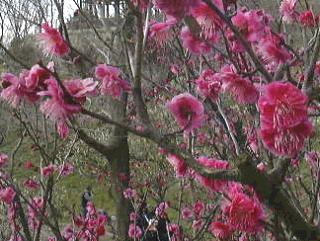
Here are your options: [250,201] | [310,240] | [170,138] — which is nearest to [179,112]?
[170,138]

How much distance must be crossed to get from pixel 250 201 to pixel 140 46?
59 cm

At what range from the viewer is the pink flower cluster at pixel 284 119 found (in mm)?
1483

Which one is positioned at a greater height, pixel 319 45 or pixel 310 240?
pixel 319 45

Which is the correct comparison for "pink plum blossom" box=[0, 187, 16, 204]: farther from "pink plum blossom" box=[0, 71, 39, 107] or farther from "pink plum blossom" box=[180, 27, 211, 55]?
"pink plum blossom" box=[0, 71, 39, 107]

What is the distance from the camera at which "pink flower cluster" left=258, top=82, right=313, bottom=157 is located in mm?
1483

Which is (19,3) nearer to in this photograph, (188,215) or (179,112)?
(188,215)

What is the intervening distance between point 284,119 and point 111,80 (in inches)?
33.7

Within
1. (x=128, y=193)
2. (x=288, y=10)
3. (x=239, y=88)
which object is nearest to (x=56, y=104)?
(x=239, y=88)

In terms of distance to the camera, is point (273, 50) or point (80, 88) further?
point (273, 50)

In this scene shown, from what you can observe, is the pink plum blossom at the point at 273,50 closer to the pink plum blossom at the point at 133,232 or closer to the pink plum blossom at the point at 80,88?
the pink plum blossom at the point at 80,88

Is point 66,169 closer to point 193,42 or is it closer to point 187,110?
point 193,42

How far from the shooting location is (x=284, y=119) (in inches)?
58.2

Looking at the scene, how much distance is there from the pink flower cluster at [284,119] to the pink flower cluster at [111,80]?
747mm

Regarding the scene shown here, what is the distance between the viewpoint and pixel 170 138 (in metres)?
1.77
